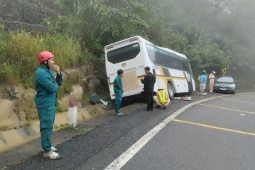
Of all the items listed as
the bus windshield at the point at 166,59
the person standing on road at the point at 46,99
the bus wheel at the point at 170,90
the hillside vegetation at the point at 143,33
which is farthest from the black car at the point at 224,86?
the person standing on road at the point at 46,99

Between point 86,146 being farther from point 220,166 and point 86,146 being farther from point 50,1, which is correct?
point 50,1

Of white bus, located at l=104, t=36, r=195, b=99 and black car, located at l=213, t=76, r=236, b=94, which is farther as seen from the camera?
black car, located at l=213, t=76, r=236, b=94

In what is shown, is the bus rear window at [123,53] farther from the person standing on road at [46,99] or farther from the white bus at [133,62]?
the person standing on road at [46,99]

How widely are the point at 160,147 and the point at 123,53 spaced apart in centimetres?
783

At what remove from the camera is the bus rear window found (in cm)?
1330

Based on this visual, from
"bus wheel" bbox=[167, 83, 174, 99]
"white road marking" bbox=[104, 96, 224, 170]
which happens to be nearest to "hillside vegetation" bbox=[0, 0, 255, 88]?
"bus wheel" bbox=[167, 83, 174, 99]

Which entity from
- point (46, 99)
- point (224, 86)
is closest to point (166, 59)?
point (224, 86)

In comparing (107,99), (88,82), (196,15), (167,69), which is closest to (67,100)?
(88,82)

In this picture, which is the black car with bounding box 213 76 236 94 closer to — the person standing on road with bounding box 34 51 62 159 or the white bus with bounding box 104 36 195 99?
the white bus with bounding box 104 36 195 99

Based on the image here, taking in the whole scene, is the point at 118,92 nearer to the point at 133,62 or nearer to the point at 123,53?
the point at 133,62

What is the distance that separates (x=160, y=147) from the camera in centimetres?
619

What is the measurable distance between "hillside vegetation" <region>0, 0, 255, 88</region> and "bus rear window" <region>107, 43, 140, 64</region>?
3.80 ft

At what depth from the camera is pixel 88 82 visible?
13.2m

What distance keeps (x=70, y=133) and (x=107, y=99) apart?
6.62 metres
